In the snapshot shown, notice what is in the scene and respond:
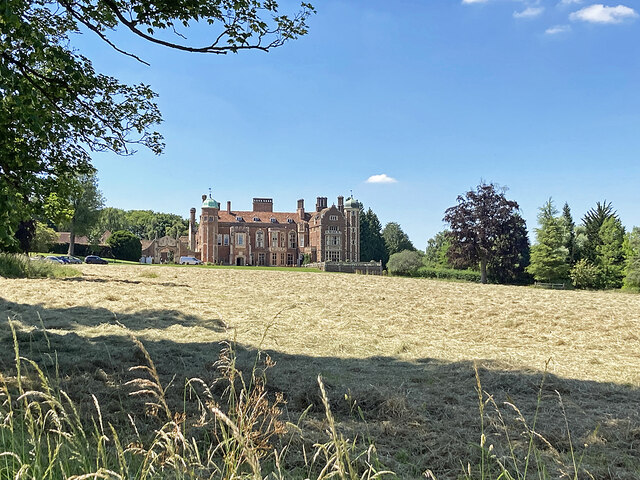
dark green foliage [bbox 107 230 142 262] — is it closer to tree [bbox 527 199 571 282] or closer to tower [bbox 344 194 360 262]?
tower [bbox 344 194 360 262]

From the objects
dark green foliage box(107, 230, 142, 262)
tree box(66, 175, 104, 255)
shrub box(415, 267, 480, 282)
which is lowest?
shrub box(415, 267, 480, 282)

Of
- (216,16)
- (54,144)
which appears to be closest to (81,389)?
(54,144)

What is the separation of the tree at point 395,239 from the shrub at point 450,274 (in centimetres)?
3245

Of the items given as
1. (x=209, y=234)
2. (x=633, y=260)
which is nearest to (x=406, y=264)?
(x=633, y=260)

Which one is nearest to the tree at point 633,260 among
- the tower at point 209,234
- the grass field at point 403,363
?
the grass field at point 403,363

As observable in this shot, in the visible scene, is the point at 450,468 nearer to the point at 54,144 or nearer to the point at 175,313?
the point at 54,144

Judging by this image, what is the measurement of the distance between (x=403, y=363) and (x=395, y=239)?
86194 millimetres

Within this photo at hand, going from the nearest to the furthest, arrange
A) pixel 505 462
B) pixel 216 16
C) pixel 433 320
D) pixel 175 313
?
pixel 505 462 → pixel 216 16 → pixel 175 313 → pixel 433 320

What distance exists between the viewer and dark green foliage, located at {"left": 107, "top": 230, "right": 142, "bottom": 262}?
228 ft

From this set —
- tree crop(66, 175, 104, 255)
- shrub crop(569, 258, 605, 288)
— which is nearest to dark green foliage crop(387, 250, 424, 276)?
shrub crop(569, 258, 605, 288)

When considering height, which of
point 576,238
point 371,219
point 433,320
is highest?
point 371,219

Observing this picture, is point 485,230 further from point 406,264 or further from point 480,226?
point 406,264

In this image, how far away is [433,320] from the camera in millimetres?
13305

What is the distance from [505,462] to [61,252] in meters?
76.8
